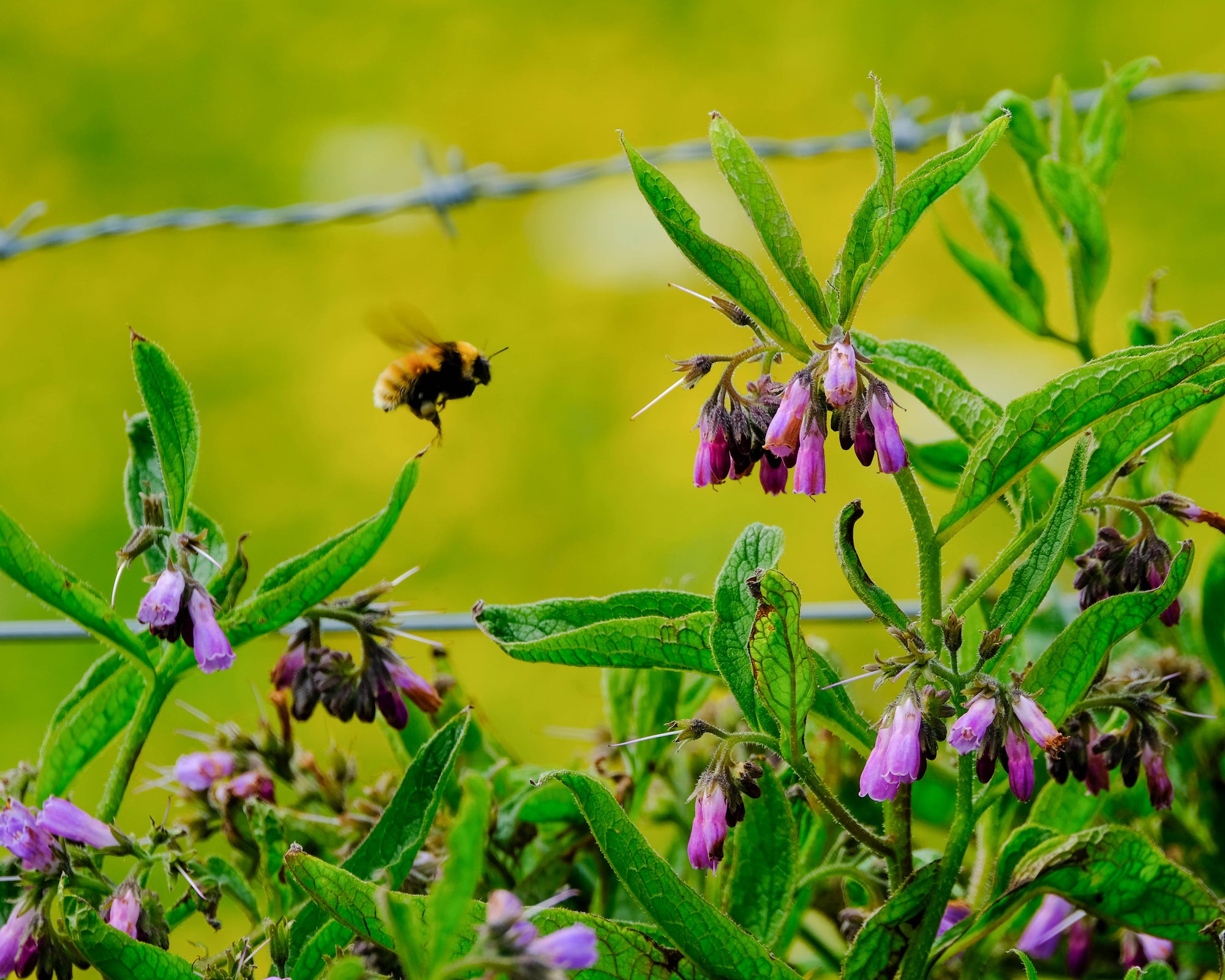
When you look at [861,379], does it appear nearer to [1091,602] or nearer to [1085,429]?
[1085,429]

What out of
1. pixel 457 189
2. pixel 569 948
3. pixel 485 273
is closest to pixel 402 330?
pixel 457 189

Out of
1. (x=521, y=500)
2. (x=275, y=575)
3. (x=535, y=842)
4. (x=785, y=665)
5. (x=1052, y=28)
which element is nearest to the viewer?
(x=785, y=665)

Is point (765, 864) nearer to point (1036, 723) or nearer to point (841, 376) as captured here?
point (1036, 723)

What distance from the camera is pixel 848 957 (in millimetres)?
699

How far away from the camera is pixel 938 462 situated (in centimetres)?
98

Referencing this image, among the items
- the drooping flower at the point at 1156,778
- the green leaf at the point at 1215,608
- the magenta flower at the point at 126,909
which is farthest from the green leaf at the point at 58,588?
the green leaf at the point at 1215,608

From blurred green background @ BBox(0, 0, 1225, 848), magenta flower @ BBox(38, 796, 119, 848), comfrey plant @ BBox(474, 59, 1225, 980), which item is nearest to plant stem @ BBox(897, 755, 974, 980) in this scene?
comfrey plant @ BBox(474, 59, 1225, 980)

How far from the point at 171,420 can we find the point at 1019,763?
0.52 metres

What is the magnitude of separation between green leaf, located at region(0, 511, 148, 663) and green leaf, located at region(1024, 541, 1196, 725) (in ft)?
1.69

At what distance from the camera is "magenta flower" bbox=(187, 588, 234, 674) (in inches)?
31.6

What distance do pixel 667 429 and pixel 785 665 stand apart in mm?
3618

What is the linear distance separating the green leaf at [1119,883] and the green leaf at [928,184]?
32 cm

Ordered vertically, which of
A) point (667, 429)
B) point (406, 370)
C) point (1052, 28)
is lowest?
point (406, 370)

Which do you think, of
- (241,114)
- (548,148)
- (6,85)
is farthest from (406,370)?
(6,85)
